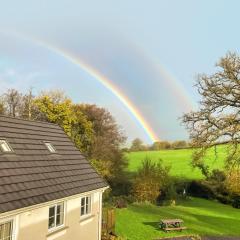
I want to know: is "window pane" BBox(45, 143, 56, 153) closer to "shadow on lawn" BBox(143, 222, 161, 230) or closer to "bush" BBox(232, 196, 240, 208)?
"shadow on lawn" BBox(143, 222, 161, 230)

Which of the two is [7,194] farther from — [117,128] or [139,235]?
[117,128]

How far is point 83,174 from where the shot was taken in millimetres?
20500

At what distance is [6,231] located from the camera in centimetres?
1236

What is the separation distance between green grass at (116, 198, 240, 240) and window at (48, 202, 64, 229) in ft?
27.9

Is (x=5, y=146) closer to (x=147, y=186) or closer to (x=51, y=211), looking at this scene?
(x=51, y=211)

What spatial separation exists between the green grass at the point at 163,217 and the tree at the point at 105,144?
12.7 metres

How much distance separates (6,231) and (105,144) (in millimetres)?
41182

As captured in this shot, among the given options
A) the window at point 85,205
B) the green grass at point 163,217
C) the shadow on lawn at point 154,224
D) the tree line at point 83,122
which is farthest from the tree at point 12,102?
the window at point 85,205

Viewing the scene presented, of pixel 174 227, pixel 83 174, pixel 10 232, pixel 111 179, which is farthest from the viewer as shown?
pixel 111 179

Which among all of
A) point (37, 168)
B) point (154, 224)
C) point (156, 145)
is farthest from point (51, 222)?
point (156, 145)

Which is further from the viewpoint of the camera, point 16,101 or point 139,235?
point 16,101

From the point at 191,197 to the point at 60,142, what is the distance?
3672 centimetres

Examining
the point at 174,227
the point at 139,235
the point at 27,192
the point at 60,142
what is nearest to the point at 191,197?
the point at 174,227

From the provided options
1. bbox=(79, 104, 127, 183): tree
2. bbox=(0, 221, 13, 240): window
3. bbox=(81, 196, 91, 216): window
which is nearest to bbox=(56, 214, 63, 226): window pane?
bbox=(81, 196, 91, 216): window
